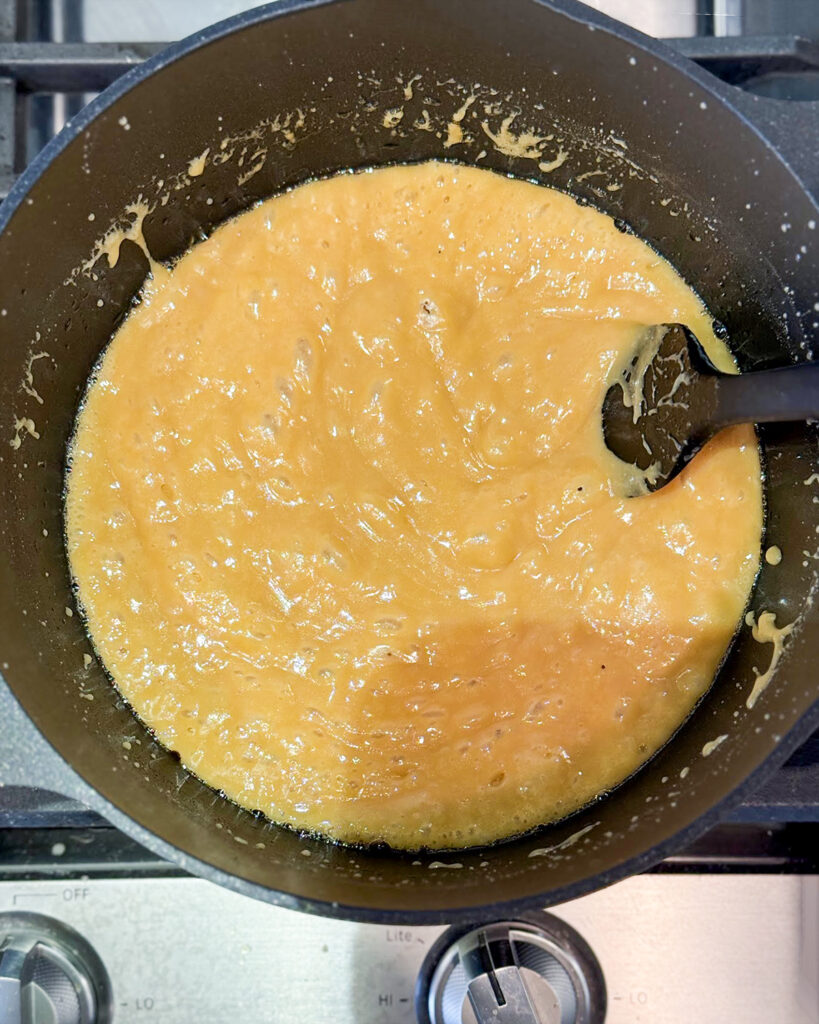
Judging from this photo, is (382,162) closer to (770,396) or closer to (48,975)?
(770,396)

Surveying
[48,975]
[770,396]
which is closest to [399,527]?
[770,396]

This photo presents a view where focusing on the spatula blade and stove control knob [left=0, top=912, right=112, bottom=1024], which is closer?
stove control knob [left=0, top=912, right=112, bottom=1024]

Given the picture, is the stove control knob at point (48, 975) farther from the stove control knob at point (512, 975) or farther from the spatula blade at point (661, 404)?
the spatula blade at point (661, 404)

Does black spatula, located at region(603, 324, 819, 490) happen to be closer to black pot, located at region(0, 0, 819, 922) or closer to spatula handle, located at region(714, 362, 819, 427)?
spatula handle, located at region(714, 362, 819, 427)

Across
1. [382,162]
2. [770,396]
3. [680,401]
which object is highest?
[382,162]

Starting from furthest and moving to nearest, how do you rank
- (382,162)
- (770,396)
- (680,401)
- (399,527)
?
(382,162), (399,527), (680,401), (770,396)

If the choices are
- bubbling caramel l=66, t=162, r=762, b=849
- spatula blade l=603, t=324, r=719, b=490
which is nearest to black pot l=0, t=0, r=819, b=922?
bubbling caramel l=66, t=162, r=762, b=849
